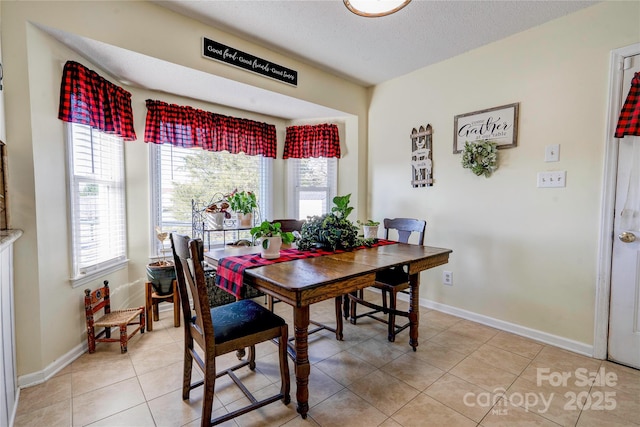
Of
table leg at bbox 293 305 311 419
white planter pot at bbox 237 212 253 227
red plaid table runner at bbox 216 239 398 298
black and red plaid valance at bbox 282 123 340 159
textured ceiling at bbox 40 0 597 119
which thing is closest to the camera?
table leg at bbox 293 305 311 419

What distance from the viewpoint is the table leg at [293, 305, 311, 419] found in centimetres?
152

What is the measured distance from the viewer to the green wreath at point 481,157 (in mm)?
2566

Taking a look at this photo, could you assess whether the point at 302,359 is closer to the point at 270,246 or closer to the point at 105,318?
the point at 270,246

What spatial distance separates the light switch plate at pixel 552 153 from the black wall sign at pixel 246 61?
2.23 meters

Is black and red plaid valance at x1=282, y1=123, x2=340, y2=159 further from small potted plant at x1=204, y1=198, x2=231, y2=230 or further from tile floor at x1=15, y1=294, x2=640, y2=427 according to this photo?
tile floor at x1=15, y1=294, x2=640, y2=427

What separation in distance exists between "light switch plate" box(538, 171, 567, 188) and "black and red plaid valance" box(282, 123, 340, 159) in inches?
81.1

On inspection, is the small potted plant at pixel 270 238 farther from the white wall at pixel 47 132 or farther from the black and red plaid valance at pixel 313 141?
the black and red plaid valance at pixel 313 141

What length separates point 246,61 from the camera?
255 centimetres

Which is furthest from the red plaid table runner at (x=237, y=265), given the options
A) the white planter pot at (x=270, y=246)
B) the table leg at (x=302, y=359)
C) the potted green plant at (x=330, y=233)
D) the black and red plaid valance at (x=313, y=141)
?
the black and red plaid valance at (x=313, y=141)

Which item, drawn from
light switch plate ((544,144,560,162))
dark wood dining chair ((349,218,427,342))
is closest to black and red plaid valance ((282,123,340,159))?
dark wood dining chair ((349,218,427,342))

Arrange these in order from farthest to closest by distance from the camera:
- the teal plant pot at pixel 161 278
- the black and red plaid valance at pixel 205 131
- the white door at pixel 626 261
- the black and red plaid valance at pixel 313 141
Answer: the black and red plaid valance at pixel 313 141 → the black and red plaid valance at pixel 205 131 → the teal plant pot at pixel 161 278 → the white door at pixel 626 261

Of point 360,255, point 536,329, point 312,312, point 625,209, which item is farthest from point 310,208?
point 625,209

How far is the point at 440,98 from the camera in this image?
296cm

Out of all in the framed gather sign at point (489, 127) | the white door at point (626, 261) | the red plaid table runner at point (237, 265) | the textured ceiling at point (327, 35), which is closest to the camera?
the red plaid table runner at point (237, 265)
